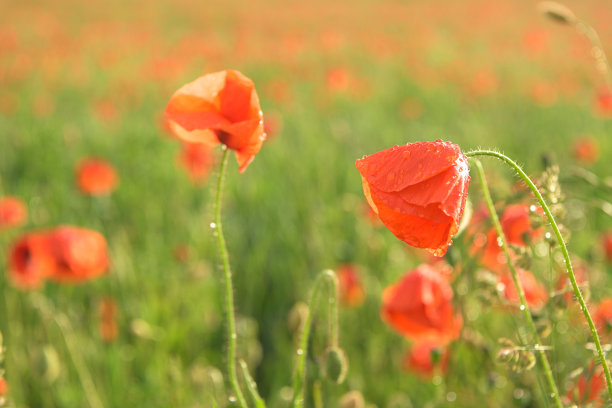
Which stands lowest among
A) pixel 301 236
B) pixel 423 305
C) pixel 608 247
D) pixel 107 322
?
pixel 301 236

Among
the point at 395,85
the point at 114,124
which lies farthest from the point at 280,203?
the point at 395,85

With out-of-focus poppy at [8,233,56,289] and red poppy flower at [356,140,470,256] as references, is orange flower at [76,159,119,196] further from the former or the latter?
red poppy flower at [356,140,470,256]

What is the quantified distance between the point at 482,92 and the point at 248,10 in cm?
659

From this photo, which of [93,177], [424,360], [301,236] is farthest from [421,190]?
[93,177]

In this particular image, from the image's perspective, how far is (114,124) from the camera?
4.03 metres

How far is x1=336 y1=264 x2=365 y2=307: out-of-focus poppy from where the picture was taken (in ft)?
6.04

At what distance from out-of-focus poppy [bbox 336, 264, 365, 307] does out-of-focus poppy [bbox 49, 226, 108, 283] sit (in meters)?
0.64

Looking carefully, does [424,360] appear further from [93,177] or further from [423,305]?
[93,177]

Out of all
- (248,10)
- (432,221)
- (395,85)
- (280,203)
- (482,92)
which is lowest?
(248,10)

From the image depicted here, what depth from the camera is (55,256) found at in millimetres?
1667

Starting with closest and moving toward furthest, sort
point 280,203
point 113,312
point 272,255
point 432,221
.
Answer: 1. point 432,221
2. point 113,312
3. point 272,255
4. point 280,203

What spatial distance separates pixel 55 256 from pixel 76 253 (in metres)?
0.05

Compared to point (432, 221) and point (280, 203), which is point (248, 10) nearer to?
point (280, 203)

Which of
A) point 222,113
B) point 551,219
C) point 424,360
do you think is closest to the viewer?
point 551,219
